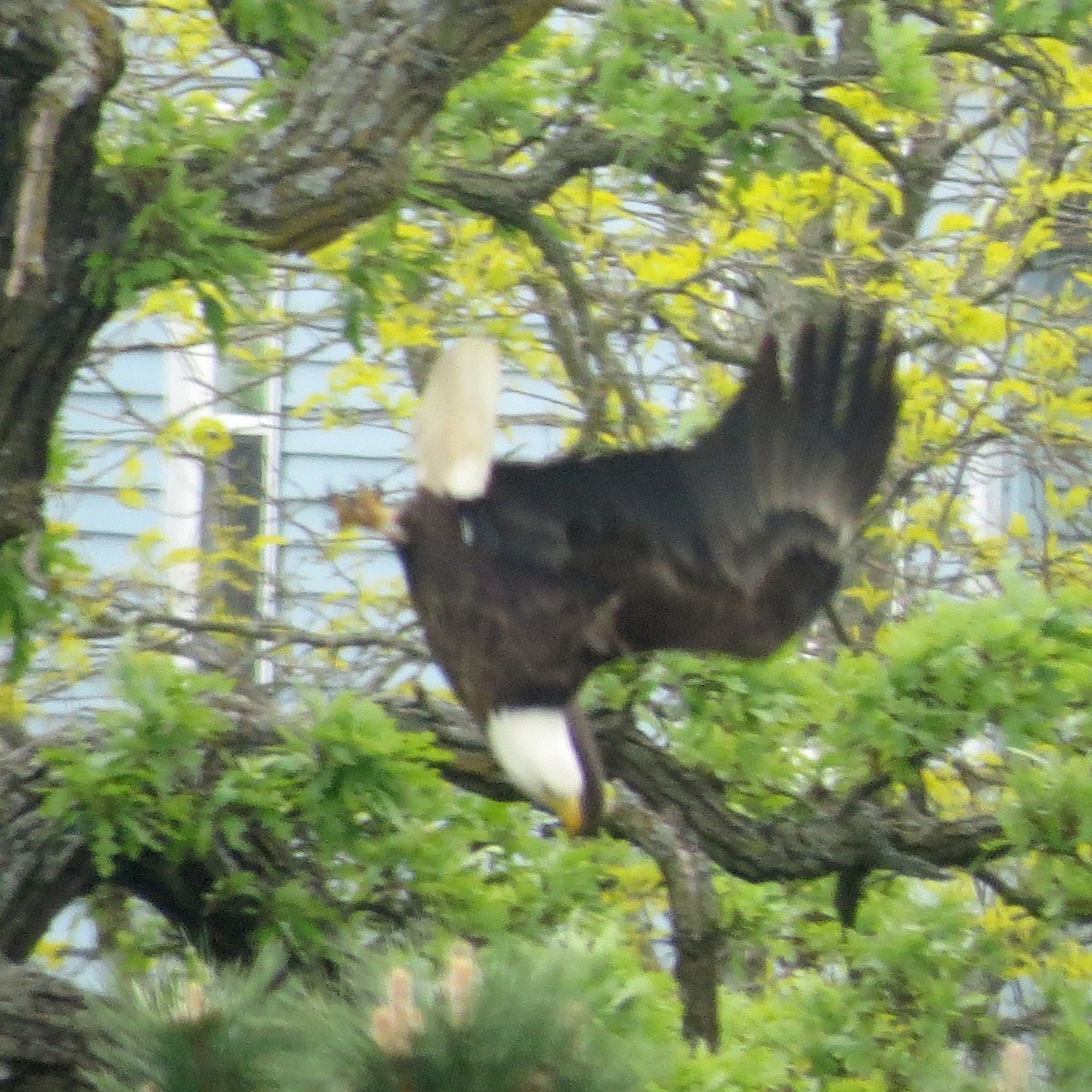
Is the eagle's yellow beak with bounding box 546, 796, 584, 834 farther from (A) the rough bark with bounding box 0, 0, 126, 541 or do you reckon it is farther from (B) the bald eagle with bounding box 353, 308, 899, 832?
(A) the rough bark with bounding box 0, 0, 126, 541

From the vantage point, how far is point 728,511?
221cm

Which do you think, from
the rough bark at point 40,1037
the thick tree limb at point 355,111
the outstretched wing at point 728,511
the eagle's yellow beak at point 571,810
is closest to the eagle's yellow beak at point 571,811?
the eagle's yellow beak at point 571,810

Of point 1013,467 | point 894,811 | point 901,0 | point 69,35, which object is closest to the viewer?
point 69,35

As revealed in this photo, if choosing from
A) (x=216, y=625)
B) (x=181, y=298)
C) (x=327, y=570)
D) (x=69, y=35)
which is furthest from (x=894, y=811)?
(x=327, y=570)

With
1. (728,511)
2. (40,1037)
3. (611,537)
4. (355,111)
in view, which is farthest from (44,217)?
(40,1037)

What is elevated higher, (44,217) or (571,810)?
(44,217)

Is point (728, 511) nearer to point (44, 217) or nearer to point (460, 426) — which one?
point (460, 426)

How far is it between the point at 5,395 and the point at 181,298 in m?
0.78

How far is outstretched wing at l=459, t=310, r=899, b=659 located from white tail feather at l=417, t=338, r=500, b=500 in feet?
0.08

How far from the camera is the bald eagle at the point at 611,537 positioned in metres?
2.15

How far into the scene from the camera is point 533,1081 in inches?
62.2

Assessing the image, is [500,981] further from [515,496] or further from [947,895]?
[947,895]

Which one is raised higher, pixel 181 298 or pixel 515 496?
pixel 181 298

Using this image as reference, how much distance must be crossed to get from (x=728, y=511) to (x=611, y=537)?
144mm
